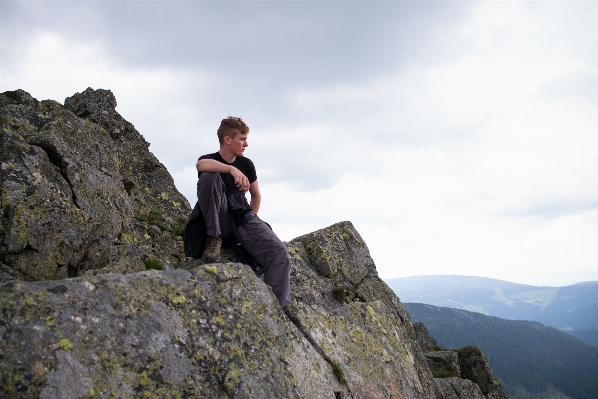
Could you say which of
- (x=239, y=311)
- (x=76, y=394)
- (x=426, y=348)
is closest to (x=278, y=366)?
(x=239, y=311)

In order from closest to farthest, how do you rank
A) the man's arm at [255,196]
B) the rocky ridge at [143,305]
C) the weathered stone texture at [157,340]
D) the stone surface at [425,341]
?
the weathered stone texture at [157,340] < the rocky ridge at [143,305] < the man's arm at [255,196] < the stone surface at [425,341]

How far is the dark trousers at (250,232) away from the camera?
33.4 feet

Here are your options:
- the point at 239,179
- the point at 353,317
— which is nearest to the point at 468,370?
the point at 353,317

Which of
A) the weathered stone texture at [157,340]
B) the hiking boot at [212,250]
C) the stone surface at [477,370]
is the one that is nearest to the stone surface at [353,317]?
the weathered stone texture at [157,340]

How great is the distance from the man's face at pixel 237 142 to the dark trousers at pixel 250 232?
955 millimetres

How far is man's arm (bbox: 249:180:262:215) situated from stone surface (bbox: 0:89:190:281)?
12.9ft

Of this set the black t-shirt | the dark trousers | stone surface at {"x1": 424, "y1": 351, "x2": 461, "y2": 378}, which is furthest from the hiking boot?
stone surface at {"x1": 424, "y1": 351, "x2": 461, "y2": 378}

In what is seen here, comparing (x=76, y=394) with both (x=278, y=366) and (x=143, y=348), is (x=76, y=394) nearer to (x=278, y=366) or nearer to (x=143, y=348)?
(x=143, y=348)

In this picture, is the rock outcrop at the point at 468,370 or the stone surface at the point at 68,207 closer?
the stone surface at the point at 68,207

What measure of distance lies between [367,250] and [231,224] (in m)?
7.18

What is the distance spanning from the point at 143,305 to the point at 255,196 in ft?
18.6

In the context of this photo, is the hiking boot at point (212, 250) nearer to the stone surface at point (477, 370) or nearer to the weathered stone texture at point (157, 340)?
the weathered stone texture at point (157, 340)

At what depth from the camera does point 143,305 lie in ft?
22.1

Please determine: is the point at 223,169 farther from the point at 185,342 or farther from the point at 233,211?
the point at 185,342
